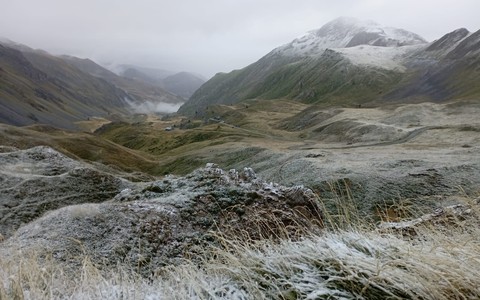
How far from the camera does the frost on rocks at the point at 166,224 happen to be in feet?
41.5

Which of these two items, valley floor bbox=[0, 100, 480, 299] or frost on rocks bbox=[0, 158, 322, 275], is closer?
valley floor bbox=[0, 100, 480, 299]

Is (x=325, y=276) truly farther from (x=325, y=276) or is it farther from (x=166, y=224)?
(x=166, y=224)

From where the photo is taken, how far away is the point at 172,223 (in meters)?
14.5

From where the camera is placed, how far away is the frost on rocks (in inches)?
498

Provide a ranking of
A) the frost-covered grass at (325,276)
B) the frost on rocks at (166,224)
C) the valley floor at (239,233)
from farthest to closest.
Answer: the frost on rocks at (166,224)
the valley floor at (239,233)
the frost-covered grass at (325,276)

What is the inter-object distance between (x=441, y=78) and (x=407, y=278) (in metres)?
220

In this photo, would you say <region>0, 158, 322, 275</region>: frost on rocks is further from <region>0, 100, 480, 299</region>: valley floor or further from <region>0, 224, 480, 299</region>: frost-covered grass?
<region>0, 224, 480, 299</region>: frost-covered grass

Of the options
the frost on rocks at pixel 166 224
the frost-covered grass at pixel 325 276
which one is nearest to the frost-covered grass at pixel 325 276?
the frost-covered grass at pixel 325 276

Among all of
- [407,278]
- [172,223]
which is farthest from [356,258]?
[172,223]

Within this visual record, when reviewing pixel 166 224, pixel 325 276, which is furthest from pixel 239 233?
pixel 325 276

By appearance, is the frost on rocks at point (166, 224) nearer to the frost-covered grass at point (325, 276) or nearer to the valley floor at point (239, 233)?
the valley floor at point (239, 233)

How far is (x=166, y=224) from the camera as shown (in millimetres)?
14281

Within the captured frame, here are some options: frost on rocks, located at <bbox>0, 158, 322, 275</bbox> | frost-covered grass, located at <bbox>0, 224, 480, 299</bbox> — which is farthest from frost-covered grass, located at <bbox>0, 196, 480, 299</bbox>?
frost on rocks, located at <bbox>0, 158, 322, 275</bbox>

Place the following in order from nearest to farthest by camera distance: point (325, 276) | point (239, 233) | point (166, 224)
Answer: point (325, 276) < point (239, 233) < point (166, 224)
